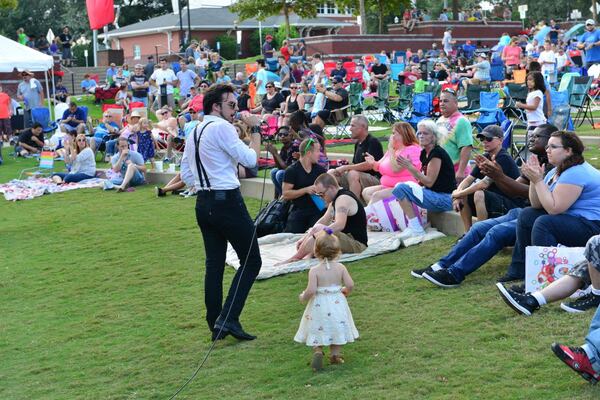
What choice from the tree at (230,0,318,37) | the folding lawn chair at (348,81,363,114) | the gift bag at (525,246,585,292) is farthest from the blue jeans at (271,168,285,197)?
the tree at (230,0,318,37)

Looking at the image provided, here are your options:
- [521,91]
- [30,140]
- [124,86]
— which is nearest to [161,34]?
[124,86]

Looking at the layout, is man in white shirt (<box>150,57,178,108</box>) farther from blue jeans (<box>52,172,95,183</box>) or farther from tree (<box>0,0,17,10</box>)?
blue jeans (<box>52,172,95,183</box>)

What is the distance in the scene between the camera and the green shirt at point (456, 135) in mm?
11289

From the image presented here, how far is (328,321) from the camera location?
6.75 metres

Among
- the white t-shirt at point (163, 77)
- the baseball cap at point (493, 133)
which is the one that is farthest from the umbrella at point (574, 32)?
the baseball cap at point (493, 133)

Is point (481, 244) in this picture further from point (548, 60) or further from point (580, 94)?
point (548, 60)

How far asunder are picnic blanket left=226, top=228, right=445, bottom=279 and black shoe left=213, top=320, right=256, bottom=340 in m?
2.09

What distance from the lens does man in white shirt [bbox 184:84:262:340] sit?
734 centimetres

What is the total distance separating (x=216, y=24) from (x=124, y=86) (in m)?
30.5

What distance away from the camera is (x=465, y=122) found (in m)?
11.3

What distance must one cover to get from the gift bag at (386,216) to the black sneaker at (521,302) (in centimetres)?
344

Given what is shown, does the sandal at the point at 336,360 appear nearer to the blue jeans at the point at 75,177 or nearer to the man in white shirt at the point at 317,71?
the blue jeans at the point at 75,177

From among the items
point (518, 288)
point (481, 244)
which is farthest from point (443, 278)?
point (518, 288)

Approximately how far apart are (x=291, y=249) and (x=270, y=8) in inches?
1747
